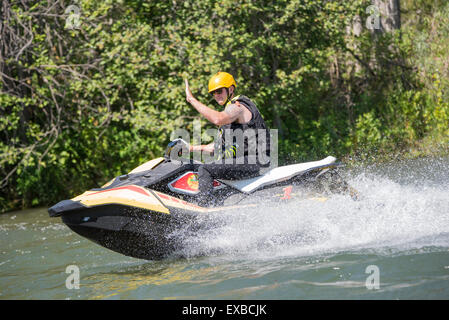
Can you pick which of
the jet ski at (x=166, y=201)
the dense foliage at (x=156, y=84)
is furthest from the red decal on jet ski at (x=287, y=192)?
the dense foliage at (x=156, y=84)

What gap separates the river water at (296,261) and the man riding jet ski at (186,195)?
0.15 m

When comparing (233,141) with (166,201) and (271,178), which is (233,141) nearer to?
(271,178)

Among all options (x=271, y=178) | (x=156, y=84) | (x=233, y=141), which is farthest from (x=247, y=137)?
(x=156, y=84)

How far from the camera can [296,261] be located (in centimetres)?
505

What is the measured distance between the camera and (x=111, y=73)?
11.2 metres

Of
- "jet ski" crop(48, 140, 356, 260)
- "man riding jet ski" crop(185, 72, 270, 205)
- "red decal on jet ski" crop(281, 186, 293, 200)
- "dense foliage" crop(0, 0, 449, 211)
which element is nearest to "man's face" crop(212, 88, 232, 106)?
"man riding jet ski" crop(185, 72, 270, 205)

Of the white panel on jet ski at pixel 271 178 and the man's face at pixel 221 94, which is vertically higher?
the man's face at pixel 221 94

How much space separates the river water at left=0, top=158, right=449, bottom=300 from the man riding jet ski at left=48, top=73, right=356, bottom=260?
0.49 ft

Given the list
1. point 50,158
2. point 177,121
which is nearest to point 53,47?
point 50,158

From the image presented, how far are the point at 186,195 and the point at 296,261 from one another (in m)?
1.24

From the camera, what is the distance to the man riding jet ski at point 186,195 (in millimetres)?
5449

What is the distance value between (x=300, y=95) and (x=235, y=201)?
6.58 metres

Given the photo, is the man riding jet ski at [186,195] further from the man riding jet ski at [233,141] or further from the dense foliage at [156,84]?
the dense foliage at [156,84]

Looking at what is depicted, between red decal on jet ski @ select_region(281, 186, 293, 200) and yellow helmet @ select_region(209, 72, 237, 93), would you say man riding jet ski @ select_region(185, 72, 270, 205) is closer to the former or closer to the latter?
yellow helmet @ select_region(209, 72, 237, 93)
